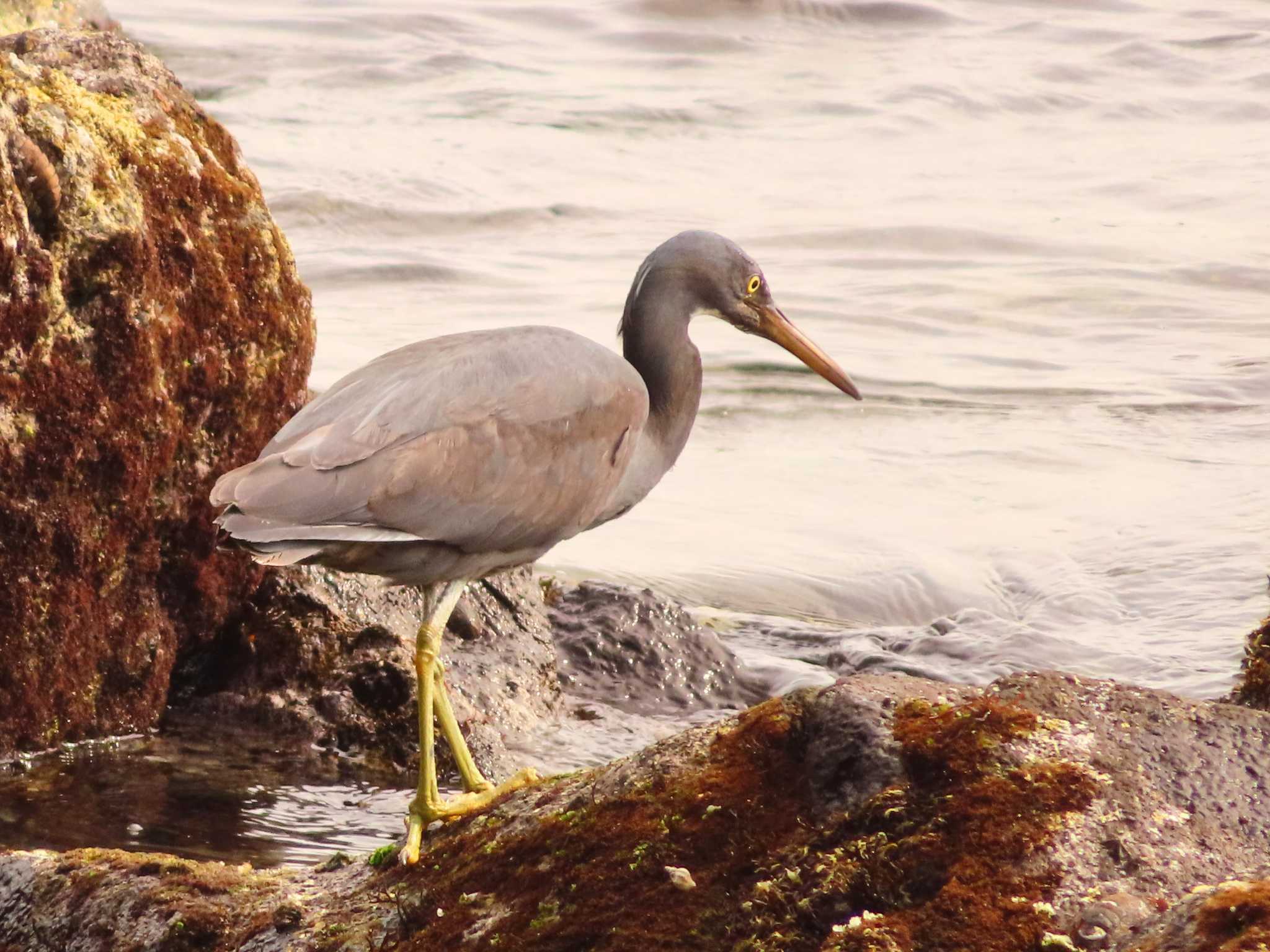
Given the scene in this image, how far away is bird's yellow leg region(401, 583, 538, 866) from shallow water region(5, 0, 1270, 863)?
2.95 metres

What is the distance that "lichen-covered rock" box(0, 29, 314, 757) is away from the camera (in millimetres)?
5285

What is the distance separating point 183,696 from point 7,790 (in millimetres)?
870

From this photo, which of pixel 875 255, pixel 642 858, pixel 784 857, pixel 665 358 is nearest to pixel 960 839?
pixel 784 857

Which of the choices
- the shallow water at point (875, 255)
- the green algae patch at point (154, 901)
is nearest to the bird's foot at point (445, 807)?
the green algae patch at point (154, 901)

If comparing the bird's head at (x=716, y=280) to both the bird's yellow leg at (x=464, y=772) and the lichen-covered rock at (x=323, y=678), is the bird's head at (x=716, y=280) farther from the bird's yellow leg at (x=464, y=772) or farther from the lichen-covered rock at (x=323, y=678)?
the bird's yellow leg at (x=464, y=772)

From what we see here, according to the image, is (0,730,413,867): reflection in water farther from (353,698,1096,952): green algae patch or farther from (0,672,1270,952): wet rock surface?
(353,698,1096,952): green algae patch

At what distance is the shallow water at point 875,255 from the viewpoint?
9.04 meters

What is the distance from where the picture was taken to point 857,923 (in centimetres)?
288

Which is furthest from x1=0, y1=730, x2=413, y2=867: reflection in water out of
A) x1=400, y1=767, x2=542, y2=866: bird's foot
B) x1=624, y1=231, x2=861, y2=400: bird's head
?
x1=624, y1=231, x2=861, y2=400: bird's head

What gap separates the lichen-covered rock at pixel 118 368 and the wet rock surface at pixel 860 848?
6.66 feet

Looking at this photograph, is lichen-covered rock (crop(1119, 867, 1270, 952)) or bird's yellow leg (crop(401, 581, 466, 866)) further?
bird's yellow leg (crop(401, 581, 466, 866))

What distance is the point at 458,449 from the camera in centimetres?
505

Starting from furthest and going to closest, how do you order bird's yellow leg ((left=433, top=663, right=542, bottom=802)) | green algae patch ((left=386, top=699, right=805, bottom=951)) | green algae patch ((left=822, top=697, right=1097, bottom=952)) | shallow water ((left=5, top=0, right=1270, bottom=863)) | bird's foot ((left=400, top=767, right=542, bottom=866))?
1. shallow water ((left=5, top=0, right=1270, bottom=863))
2. bird's yellow leg ((left=433, top=663, right=542, bottom=802))
3. bird's foot ((left=400, top=767, right=542, bottom=866))
4. green algae patch ((left=386, top=699, right=805, bottom=951))
5. green algae patch ((left=822, top=697, right=1097, bottom=952))

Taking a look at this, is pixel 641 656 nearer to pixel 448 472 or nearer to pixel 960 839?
pixel 448 472
